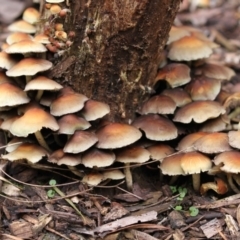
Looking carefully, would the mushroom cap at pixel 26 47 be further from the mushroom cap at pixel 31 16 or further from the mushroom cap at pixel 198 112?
the mushroom cap at pixel 198 112

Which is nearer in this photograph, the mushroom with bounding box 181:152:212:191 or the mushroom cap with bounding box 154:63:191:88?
the mushroom with bounding box 181:152:212:191

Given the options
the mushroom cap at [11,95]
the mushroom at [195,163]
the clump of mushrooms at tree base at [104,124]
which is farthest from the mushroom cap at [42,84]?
the mushroom at [195,163]

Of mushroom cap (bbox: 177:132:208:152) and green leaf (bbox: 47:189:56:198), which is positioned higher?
mushroom cap (bbox: 177:132:208:152)

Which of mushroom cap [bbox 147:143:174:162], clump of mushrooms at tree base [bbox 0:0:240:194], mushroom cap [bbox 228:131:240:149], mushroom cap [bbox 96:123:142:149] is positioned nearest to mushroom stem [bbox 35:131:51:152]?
clump of mushrooms at tree base [bbox 0:0:240:194]

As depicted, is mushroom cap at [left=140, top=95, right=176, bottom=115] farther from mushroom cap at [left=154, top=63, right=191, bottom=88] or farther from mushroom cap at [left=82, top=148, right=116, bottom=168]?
mushroom cap at [left=82, top=148, right=116, bottom=168]

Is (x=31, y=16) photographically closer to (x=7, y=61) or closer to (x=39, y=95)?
(x=7, y=61)

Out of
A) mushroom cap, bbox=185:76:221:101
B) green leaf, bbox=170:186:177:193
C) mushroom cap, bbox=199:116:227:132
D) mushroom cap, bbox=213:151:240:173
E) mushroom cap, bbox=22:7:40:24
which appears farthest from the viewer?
mushroom cap, bbox=22:7:40:24

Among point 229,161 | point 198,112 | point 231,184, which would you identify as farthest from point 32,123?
point 231,184

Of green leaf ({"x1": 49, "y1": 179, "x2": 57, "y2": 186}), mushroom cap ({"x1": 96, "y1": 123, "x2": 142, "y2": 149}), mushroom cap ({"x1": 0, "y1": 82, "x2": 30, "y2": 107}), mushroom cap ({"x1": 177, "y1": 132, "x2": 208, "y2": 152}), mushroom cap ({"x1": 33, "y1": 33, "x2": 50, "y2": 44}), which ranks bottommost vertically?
green leaf ({"x1": 49, "y1": 179, "x2": 57, "y2": 186})
